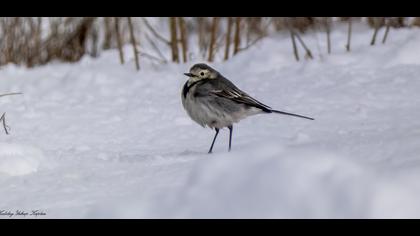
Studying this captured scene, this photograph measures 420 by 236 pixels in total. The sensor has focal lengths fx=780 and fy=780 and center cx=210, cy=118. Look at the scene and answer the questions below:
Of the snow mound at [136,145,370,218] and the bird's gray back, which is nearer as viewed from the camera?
the snow mound at [136,145,370,218]

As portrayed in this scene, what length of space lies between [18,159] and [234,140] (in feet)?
5.90

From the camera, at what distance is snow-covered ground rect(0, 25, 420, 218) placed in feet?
9.78

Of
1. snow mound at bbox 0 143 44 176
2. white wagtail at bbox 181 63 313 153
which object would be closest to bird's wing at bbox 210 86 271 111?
white wagtail at bbox 181 63 313 153

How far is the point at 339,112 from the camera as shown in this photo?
6.61 metres

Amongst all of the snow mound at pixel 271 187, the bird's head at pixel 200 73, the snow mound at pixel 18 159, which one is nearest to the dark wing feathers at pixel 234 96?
the bird's head at pixel 200 73

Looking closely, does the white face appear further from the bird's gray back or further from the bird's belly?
the bird's belly

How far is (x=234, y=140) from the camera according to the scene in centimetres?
615

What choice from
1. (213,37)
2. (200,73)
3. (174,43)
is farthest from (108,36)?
(200,73)

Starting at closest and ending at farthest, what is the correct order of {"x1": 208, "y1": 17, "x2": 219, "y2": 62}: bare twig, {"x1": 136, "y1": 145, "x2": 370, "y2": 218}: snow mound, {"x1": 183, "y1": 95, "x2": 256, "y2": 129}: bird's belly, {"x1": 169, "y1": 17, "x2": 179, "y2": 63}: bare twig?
{"x1": 136, "y1": 145, "x2": 370, "y2": 218}: snow mound
{"x1": 183, "y1": 95, "x2": 256, "y2": 129}: bird's belly
{"x1": 208, "y1": 17, "x2": 219, "y2": 62}: bare twig
{"x1": 169, "y1": 17, "x2": 179, "y2": 63}: bare twig

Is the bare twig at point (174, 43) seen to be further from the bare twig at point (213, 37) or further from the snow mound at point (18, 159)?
the snow mound at point (18, 159)

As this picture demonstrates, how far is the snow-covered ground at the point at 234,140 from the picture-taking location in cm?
298

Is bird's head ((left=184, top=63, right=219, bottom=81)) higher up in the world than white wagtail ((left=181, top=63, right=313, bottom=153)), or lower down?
higher up

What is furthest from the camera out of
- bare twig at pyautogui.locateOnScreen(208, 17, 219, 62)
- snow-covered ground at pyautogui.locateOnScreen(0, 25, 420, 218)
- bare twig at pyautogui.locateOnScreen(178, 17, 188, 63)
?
bare twig at pyautogui.locateOnScreen(178, 17, 188, 63)
